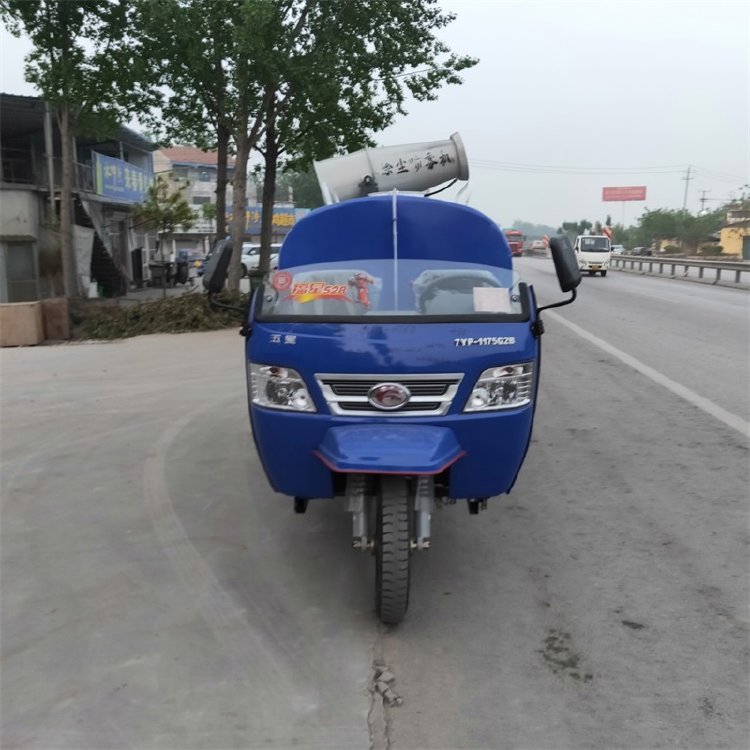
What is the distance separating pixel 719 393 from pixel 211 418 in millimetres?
5833

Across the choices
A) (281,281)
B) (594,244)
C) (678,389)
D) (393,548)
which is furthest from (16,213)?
Answer: (594,244)

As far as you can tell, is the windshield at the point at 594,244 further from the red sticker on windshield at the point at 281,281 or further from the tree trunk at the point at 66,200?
the red sticker on windshield at the point at 281,281

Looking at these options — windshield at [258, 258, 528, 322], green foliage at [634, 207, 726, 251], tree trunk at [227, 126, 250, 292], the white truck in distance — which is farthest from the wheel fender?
green foliage at [634, 207, 726, 251]

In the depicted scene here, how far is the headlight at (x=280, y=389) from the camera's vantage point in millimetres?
3844

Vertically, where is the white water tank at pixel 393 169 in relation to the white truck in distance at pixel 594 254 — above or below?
above

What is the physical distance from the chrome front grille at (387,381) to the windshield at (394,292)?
0.36 metres

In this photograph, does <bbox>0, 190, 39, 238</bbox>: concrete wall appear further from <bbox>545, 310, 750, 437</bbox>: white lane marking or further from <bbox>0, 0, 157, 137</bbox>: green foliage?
<bbox>545, 310, 750, 437</bbox>: white lane marking

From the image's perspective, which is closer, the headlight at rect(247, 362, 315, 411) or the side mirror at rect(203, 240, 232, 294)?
the headlight at rect(247, 362, 315, 411)

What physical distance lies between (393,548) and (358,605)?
1.90ft

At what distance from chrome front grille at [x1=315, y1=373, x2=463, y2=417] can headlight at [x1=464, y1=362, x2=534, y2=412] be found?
5.0 inches

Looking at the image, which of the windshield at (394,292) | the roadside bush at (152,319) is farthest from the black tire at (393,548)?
the roadside bush at (152,319)

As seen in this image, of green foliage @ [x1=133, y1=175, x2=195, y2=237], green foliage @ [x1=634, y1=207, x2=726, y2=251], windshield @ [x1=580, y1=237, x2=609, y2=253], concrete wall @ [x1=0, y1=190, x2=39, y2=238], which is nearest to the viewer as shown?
concrete wall @ [x1=0, y1=190, x2=39, y2=238]

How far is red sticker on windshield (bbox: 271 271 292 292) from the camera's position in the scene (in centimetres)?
438

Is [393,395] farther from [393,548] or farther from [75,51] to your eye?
[75,51]
